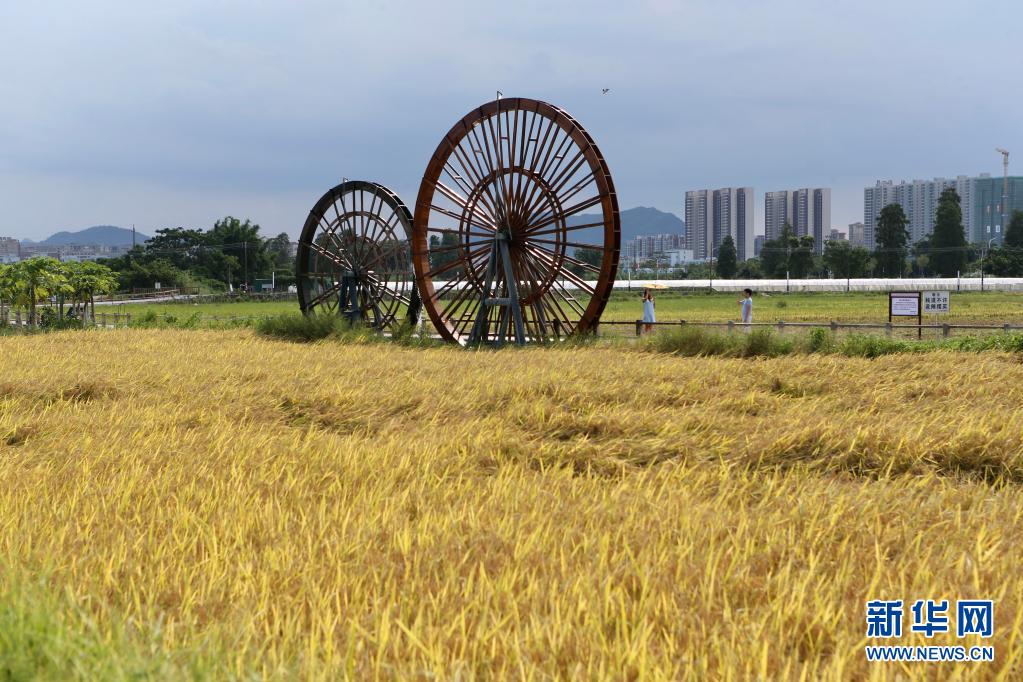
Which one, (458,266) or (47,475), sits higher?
(458,266)

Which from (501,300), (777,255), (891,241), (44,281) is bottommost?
(501,300)

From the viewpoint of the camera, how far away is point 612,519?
4.59 m

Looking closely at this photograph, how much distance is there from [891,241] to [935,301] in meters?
63.5

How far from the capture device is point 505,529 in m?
4.25

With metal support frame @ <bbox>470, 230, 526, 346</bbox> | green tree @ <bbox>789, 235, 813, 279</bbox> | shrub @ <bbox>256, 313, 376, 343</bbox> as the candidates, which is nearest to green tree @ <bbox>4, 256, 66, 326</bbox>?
shrub @ <bbox>256, 313, 376, 343</bbox>

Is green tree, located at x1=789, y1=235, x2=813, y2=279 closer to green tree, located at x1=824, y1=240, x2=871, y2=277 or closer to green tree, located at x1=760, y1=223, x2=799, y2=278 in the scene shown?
green tree, located at x1=824, y1=240, x2=871, y2=277

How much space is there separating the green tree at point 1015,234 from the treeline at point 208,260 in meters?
64.0

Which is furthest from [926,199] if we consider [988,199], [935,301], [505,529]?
[505,529]

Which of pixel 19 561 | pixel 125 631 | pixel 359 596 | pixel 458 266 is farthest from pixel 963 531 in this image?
pixel 458 266

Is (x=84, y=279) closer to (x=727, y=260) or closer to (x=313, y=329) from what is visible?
(x=313, y=329)

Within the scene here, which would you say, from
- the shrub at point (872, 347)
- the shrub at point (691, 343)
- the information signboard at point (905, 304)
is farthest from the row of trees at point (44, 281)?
the information signboard at point (905, 304)

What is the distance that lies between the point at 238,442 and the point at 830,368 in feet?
23.1

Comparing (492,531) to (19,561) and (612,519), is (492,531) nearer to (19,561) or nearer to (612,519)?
(612,519)

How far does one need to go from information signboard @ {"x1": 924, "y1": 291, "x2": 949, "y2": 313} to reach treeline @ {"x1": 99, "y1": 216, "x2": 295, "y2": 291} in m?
59.0
